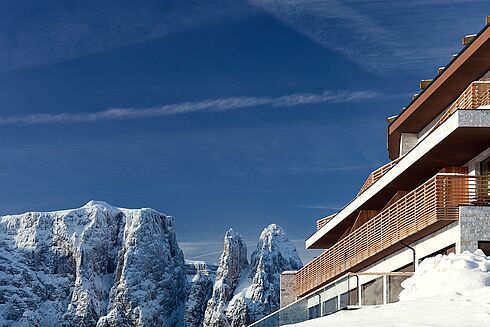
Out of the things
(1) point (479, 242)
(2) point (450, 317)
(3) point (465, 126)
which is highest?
(3) point (465, 126)

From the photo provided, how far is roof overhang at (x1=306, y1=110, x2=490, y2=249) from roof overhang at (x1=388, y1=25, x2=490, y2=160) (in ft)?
9.44

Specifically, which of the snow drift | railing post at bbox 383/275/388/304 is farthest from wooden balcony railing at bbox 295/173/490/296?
railing post at bbox 383/275/388/304

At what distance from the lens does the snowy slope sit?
42.5ft

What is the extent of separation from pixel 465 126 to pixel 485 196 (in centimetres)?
204

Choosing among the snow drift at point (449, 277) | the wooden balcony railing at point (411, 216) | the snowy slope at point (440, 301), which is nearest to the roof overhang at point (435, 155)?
the wooden balcony railing at point (411, 216)

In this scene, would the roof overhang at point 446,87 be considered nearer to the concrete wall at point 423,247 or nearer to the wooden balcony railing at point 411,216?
the wooden balcony railing at point 411,216

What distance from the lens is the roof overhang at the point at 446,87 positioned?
24638 mm

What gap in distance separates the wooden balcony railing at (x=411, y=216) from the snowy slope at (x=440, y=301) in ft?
8.10

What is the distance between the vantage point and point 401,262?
2658cm

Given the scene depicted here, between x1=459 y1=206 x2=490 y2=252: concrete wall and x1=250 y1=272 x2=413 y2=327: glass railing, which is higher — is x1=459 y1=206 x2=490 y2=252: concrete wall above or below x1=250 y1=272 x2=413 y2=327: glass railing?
above

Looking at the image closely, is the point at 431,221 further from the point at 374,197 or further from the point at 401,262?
the point at 374,197

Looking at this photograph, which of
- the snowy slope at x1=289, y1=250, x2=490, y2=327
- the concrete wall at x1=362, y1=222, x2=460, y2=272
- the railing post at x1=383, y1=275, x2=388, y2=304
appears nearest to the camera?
the snowy slope at x1=289, y1=250, x2=490, y2=327

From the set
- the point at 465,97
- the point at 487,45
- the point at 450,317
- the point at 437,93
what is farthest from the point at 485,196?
the point at 450,317

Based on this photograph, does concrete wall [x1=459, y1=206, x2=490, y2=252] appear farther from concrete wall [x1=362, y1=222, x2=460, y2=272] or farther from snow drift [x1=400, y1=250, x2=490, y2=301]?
snow drift [x1=400, y1=250, x2=490, y2=301]
